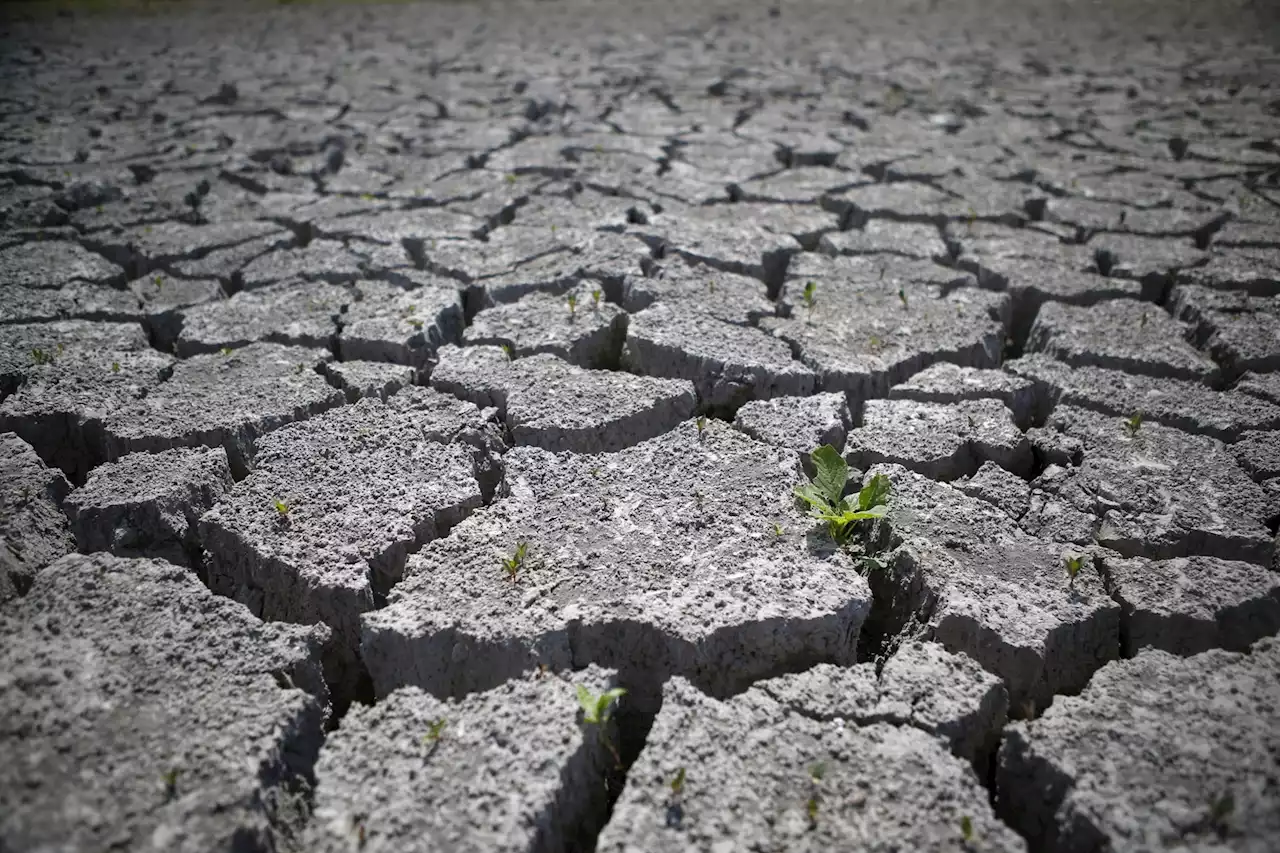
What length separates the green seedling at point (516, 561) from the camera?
1.49 m

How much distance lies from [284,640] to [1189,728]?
1.33 m

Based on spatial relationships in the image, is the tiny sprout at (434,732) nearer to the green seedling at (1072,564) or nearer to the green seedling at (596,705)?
the green seedling at (596,705)

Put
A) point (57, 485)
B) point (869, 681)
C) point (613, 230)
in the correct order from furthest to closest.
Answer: point (613, 230)
point (57, 485)
point (869, 681)

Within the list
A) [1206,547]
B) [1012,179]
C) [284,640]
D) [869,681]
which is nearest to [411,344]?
[284,640]

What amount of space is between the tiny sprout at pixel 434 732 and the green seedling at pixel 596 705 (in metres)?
0.19

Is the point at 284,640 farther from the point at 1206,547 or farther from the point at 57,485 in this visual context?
the point at 1206,547

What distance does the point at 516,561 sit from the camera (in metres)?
1.50

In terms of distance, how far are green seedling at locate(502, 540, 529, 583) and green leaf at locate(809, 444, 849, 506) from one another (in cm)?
57

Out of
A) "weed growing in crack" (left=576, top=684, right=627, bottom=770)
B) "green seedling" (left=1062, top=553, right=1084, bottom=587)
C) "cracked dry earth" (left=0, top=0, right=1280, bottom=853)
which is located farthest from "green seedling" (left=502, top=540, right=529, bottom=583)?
"green seedling" (left=1062, top=553, right=1084, bottom=587)

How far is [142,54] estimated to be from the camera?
6.52 meters

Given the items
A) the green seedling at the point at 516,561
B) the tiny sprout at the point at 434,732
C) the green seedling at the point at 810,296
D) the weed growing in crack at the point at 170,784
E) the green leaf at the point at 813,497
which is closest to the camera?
the weed growing in crack at the point at 170,784

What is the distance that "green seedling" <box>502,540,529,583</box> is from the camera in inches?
58.7

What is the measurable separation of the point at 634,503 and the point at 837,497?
0.39 metres

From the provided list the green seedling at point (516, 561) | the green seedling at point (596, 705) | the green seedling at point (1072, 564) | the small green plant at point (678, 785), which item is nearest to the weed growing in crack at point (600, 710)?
the green seedling at point (596, 705)
